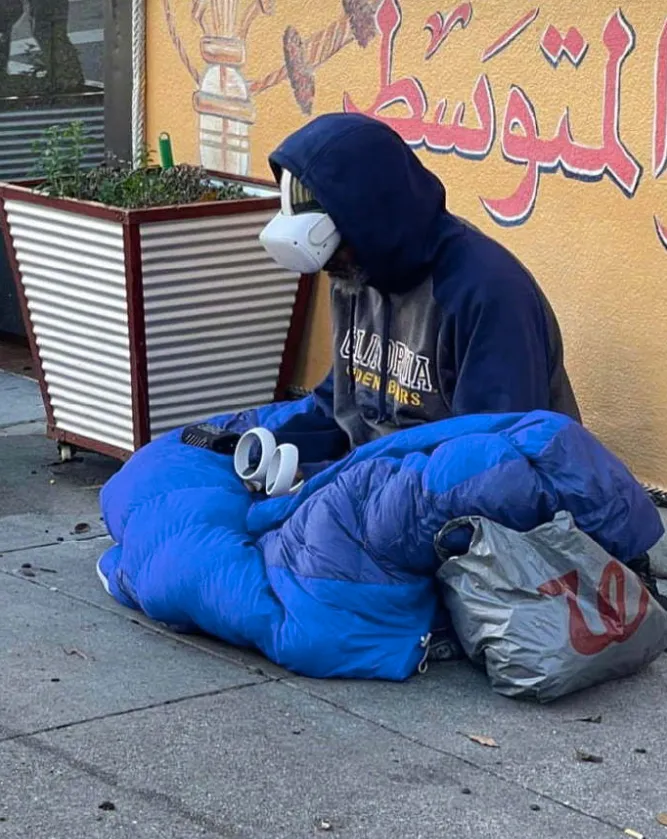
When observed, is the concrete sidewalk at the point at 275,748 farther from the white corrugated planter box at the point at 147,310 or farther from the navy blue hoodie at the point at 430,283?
the white corrugated planter box at the point at 147,310

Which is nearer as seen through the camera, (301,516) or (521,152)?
(301,516)

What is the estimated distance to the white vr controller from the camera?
14.4 ft

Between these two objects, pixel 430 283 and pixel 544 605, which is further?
pixel 430 283

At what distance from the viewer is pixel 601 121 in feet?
15.7

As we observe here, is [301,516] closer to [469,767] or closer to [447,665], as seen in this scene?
[447,665]

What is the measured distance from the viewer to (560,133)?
4895 mm

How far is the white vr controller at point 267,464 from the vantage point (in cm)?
438

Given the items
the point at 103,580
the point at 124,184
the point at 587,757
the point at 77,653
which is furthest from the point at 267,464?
the point at 124,184

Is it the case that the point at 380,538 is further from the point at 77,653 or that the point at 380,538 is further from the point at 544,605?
the point at 77,653

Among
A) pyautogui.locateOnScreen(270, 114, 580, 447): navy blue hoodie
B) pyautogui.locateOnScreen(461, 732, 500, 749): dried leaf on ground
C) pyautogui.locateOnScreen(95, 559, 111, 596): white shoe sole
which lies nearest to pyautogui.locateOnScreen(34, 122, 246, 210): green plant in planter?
pyautogui.locateOnScreen(270, 114, 580, 447): navy blue hoodie

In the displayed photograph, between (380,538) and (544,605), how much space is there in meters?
0.41

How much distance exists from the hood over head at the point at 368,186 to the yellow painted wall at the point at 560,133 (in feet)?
2.50

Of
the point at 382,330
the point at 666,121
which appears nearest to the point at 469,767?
the point at 382,330

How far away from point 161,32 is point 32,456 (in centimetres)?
166
